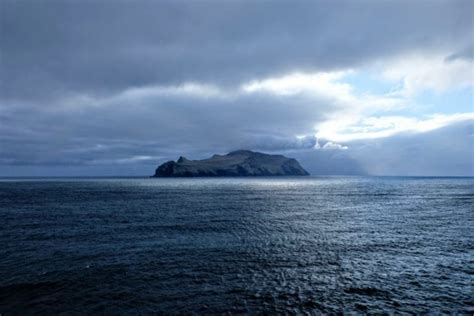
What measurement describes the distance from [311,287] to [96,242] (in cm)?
2828

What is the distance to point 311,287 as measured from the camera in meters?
21.8

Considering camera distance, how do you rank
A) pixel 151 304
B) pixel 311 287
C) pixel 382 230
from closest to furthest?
pixel 151 304 < pixel 311 287 < pixel 382 230

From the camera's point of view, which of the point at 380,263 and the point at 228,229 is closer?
the point at 380,263

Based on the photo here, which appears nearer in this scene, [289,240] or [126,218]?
[289,240]

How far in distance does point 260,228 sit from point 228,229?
556 centimetres

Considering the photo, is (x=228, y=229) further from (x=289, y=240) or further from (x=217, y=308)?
(x=217, y=308)

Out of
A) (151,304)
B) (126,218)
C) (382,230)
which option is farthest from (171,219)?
(382,230)

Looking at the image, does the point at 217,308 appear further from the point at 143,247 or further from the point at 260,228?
the point at 260,228

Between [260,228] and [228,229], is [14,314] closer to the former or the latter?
[228,229]

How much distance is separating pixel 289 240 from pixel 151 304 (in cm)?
2251

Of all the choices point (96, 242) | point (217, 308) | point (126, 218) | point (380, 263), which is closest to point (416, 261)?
point (380, 263)

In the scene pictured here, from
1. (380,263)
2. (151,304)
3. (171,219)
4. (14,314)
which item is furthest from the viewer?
(171,219)

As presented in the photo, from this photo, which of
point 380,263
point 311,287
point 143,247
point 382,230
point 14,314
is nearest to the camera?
point 14,314

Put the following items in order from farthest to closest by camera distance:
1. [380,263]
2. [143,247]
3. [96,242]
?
[96,242]
[143,247]
[380,263]
